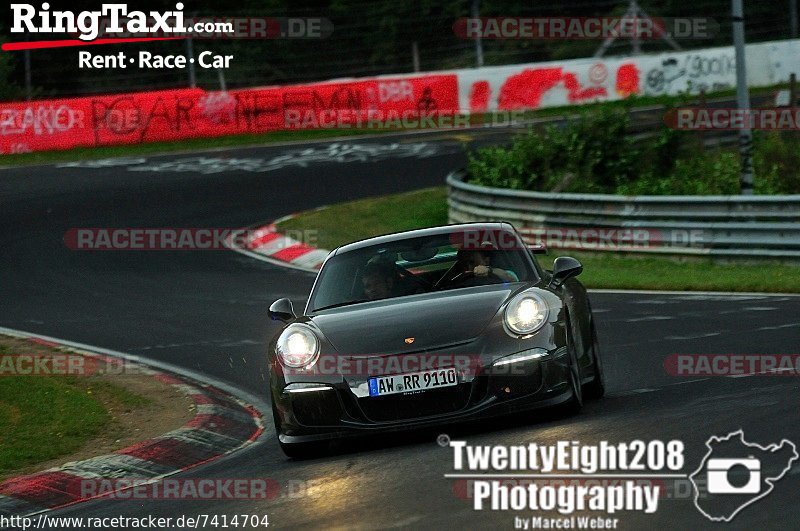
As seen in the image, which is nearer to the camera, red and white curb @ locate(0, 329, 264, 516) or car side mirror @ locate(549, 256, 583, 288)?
red and white curb @ locate(0, 329, 264, 516)

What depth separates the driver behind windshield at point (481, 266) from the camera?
895cm

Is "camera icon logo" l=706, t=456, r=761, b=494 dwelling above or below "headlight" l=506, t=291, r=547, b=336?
below

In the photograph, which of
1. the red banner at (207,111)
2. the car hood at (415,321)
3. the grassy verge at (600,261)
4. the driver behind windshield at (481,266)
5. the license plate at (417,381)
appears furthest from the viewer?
the red banner at (207,111)

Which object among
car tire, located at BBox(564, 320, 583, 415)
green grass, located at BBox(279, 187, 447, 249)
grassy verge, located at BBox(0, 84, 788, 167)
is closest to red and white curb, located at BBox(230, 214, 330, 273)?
green grass, located at BBox(279, 187, 447, 249)

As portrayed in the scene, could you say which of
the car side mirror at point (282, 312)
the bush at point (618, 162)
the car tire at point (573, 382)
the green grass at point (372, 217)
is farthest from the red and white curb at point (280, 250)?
the car tire at point (573, 382)

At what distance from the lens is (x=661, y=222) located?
18.5 metres

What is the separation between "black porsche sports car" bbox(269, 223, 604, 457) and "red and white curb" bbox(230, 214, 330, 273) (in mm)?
10723

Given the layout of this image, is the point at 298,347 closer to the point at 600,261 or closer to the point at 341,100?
the point at 600,261

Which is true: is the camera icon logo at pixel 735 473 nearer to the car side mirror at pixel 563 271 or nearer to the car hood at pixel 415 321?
the car hood at pixel 415 321

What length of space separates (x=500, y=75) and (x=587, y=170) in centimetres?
1282

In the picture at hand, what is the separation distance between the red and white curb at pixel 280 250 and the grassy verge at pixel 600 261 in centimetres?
43

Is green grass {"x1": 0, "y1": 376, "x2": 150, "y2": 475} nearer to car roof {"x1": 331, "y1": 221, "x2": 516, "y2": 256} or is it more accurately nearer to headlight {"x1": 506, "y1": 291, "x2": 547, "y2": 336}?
car roof {"x1": 331, "y1": 221, "x2": 516, "y2": 256}

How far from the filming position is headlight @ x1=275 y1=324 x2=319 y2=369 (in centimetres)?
820

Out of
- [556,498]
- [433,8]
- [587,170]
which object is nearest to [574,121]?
[587,170]
